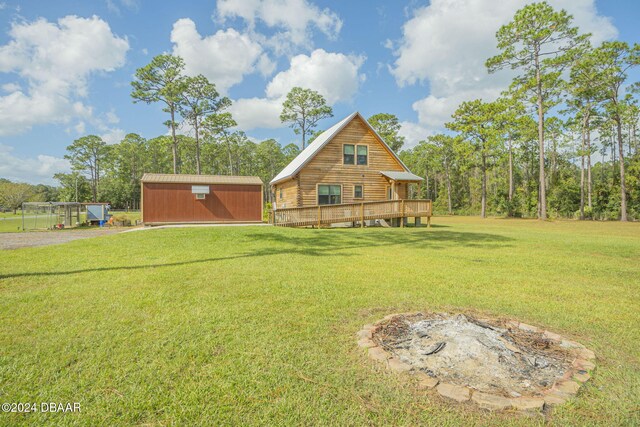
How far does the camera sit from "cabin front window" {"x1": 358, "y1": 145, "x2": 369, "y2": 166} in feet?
72.3

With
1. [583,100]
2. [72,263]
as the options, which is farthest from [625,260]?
[583,100]

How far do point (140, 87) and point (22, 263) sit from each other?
29165mm

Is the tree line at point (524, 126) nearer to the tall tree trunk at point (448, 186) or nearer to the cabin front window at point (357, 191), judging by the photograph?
the tall tree trunk at point (448, 186)

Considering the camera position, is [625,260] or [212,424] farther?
[625,260]

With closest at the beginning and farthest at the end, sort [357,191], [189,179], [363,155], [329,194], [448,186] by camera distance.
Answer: [189,179] → [329,194] → [357,191] → [363,155] → [448,186]

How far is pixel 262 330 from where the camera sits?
11.3 ft

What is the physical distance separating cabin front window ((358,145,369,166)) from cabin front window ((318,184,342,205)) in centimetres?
254

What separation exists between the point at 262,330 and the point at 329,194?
1816 centimetres

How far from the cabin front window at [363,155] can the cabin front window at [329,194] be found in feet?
8.32

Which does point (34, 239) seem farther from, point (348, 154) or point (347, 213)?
point (348, 154)

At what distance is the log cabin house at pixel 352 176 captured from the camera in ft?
66.5

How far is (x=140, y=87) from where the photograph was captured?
3042cm

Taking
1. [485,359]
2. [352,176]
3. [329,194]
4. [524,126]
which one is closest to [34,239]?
[329,194]

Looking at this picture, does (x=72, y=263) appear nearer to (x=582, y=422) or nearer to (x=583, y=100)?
(x=582, y=422)
